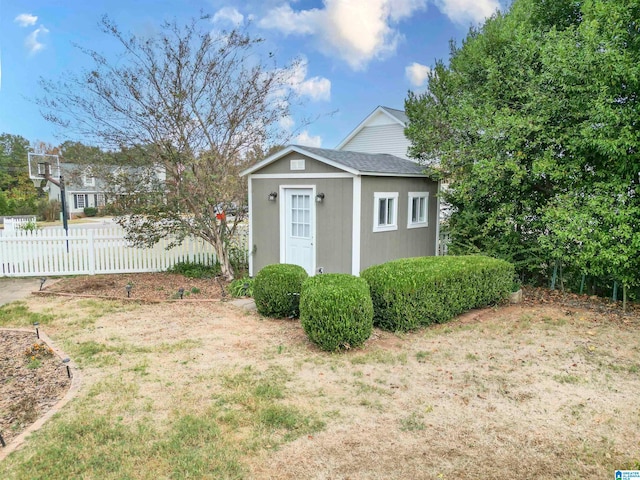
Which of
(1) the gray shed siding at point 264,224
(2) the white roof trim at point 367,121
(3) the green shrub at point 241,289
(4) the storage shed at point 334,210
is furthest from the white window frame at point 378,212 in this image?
(2) the white roof trim at point 367,121

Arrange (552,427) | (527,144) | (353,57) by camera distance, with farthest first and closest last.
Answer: (353,57), (527,144), (552,427)

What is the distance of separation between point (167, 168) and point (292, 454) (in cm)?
766

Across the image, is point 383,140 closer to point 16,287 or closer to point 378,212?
point 378,212

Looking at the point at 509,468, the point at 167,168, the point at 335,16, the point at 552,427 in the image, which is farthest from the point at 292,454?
the point at 335,16

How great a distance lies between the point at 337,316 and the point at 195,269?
6455 millimetres

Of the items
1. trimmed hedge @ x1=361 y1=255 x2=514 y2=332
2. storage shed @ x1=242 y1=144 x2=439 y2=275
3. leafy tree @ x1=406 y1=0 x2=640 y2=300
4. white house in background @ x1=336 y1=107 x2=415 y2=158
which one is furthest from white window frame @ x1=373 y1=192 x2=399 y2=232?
white house in background @ x1=336 y1=107 x2=415 y2=158

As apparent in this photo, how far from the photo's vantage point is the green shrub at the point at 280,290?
6.53m

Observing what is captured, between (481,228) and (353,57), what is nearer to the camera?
(481,228)

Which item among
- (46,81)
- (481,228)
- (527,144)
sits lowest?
(481,228)

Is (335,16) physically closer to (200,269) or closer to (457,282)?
(200,269)

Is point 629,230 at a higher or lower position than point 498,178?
lower

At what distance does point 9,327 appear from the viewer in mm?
6453

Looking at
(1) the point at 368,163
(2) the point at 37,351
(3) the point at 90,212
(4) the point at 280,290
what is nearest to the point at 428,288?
(4) the point at 280,290

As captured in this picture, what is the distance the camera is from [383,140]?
1852 centimetres
